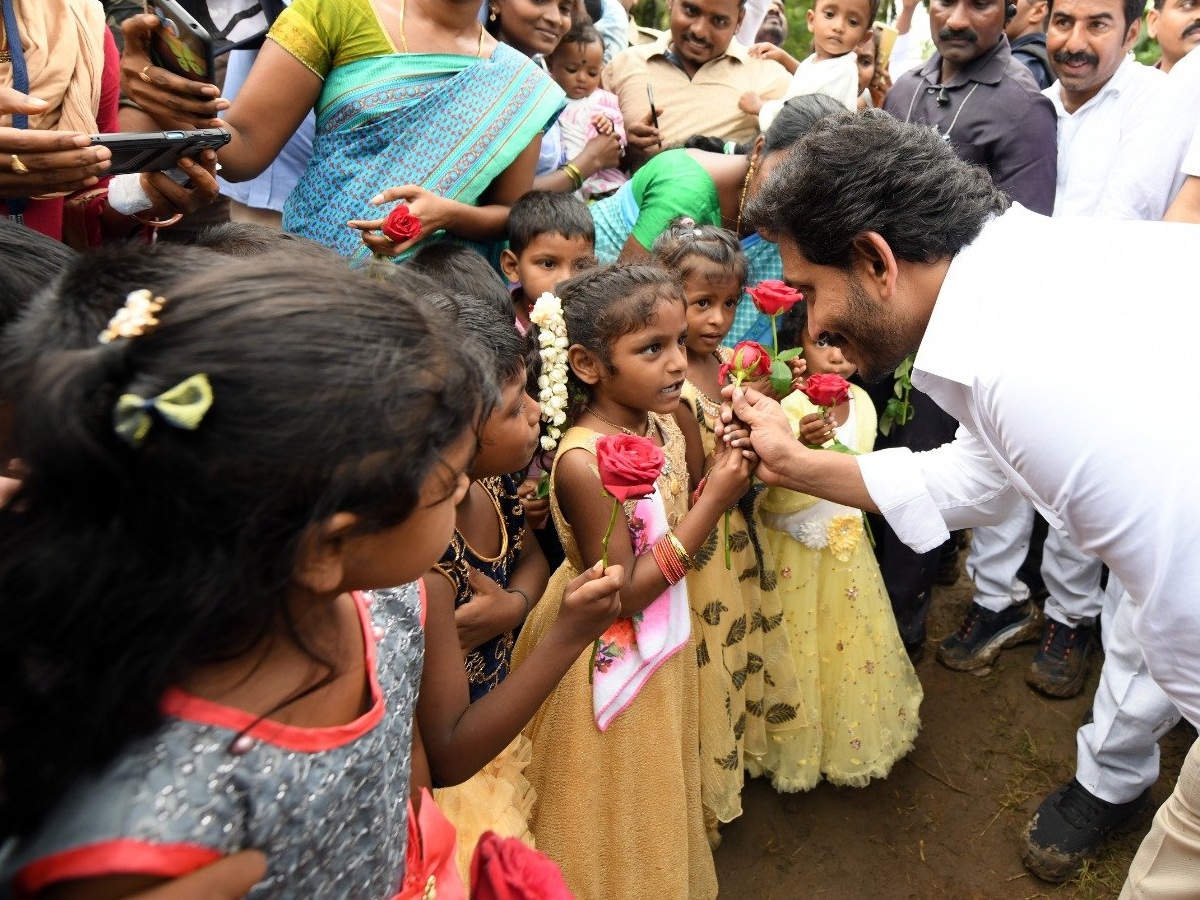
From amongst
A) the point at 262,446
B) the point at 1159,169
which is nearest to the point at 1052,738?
the point at 1159,169

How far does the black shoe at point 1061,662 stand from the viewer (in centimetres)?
379

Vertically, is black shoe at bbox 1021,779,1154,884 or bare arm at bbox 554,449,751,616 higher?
bare arm at bbox 554,449,751,616

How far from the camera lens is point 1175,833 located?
216 cm

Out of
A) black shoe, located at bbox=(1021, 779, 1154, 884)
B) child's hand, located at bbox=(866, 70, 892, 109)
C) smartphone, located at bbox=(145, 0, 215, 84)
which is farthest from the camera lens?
child's hand, located at bbox=(866, 70, 892, 109)

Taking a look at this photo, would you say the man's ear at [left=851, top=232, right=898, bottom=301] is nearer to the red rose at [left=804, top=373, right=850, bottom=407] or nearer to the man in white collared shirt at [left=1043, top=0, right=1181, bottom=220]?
the red rose at [left=804, top=373, right=850, bottom=407]

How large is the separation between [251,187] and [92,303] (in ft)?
7.47

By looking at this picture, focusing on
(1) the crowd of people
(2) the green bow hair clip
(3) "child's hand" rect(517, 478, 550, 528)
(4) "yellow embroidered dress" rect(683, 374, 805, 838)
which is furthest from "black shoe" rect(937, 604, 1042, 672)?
(2) the green bow hair clip

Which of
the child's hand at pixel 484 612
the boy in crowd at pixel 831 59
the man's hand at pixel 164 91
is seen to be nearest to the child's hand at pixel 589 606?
the child's hand at pixel 484 612

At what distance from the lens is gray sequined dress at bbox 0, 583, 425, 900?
991 mm

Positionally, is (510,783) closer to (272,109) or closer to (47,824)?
(47,824)

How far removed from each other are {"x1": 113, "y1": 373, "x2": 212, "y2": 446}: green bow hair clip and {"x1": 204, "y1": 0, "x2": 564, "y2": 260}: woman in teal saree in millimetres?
1848

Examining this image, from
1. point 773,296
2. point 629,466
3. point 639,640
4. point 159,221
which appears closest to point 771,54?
point 773,296

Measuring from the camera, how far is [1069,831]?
9.95 ft

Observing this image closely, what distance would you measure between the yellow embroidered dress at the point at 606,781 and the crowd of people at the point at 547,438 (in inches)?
0.5
